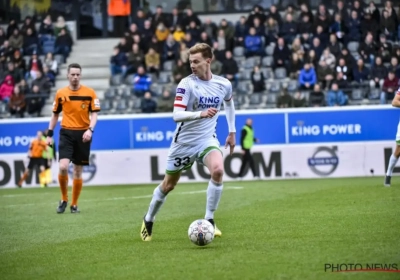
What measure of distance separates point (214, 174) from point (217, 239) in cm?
82

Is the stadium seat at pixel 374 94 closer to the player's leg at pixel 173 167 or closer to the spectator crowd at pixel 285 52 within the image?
the spectator crowd at pixel 285 52

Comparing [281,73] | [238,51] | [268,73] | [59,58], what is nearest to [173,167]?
[281,73]

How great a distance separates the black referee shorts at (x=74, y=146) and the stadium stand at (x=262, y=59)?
13.3 metres

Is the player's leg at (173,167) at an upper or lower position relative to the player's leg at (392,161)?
upper

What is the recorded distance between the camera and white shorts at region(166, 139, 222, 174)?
35.9ft

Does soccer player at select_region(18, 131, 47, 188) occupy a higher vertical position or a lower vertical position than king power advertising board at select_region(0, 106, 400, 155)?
lower

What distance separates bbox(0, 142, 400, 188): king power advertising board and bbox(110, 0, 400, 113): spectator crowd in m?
1.62

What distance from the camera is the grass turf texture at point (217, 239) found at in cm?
852

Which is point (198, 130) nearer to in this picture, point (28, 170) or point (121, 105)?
point (28, 170)

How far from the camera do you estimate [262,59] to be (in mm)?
31516

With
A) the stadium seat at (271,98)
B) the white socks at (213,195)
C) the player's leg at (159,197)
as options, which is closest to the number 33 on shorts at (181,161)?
the player's leg at (159,197)

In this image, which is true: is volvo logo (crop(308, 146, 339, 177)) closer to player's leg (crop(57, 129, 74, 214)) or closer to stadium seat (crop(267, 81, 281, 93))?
stadium seat (crop(267, 81, 281, 93))

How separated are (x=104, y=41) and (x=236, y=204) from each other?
67.9 ft

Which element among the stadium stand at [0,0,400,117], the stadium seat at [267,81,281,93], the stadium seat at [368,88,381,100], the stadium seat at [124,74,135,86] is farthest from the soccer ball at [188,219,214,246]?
the stadium seat at [124,74,135,86]
